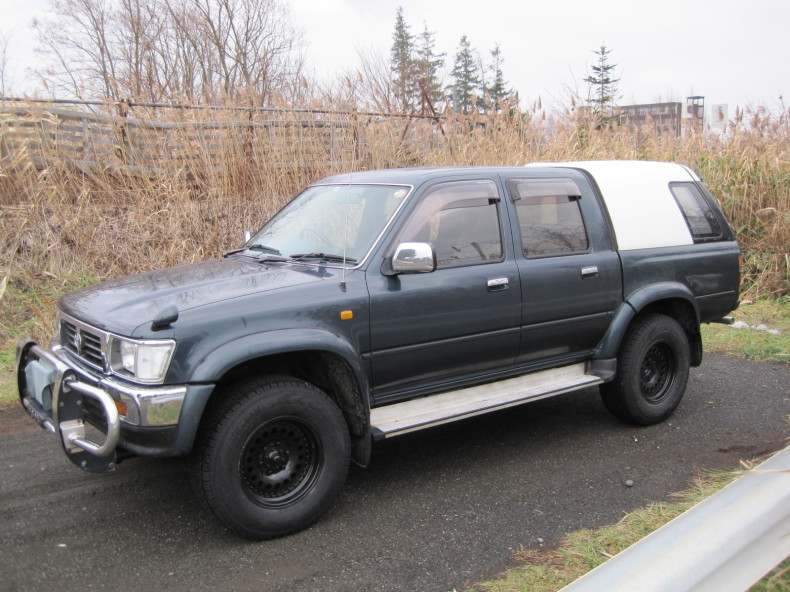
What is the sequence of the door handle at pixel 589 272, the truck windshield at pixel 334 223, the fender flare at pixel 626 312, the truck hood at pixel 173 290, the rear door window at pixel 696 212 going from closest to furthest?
the truck hood at pixel 173 290
the truck windshield at pixel 334 223
the door handle at pixel 589 272
the fender flare at pixel 626 312
the rear door window at pixel 696 212

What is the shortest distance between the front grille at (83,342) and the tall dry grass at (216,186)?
13.4 ft

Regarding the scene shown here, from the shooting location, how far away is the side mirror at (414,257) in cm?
399

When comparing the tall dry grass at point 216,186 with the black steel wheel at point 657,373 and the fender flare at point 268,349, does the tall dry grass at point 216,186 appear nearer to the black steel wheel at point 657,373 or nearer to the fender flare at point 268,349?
the black steel wheel at point 657,373

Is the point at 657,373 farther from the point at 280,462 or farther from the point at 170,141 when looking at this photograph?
the point at 170,141

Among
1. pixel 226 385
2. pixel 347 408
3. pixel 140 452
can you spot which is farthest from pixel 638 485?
pixel 140 452

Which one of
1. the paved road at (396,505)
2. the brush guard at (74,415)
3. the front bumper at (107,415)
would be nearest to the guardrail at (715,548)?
the paved road at (396,505)

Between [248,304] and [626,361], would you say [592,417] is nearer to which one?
[626,361]

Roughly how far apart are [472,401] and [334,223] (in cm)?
142

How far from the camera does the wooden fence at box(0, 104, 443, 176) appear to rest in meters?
9.19

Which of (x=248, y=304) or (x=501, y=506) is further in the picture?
(x=501, y=506)

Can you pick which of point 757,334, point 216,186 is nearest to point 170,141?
point 216,186

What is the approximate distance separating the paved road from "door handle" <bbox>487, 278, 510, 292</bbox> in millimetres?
1168

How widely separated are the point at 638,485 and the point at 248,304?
2560 mm

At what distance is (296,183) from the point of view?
10.1 meters
